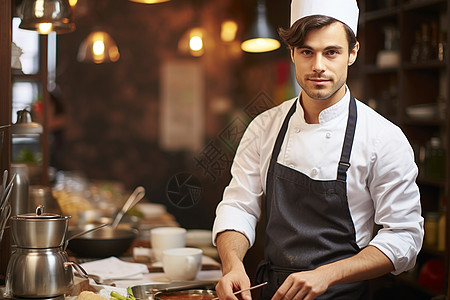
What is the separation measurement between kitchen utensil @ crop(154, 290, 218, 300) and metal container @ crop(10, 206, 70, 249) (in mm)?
364

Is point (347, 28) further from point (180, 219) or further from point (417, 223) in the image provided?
point (180, 219)

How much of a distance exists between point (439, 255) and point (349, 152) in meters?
2.38

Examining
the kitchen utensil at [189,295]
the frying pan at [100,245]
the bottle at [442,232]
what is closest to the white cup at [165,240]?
the frying pan at [100,245]

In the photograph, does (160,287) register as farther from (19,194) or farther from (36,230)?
(19,194)

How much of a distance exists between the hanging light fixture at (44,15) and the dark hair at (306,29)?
886 millimetres

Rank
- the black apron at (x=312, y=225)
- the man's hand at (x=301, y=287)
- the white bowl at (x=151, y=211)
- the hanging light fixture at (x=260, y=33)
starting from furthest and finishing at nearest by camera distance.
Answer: the white bowl at (x=151, y=211) < the hanging light fixture at (x=260, y=33) < the black apron at (x=312, y=225) < the man's hand at (x=301, y=287)

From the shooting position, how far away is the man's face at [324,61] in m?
1.68

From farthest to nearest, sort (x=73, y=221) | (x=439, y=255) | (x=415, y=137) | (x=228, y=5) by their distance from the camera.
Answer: (x=228, y=5), (x=415, y=137), (x=439, y=255), (x=73, y=221)

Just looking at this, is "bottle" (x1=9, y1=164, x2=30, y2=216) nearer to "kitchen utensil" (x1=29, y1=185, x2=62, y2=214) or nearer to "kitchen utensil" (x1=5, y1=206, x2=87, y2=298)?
"kitchen utensil" (x1=29, y1=185, x2=62, y2=214)

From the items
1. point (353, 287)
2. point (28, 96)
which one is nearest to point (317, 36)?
point (353, 287)

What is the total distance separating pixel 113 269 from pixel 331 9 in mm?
1197

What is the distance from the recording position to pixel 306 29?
1.69 metres

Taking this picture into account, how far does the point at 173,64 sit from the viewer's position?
7.32 m

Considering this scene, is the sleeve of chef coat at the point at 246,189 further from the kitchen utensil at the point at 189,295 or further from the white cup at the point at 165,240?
the white cup at the point at 165,240
